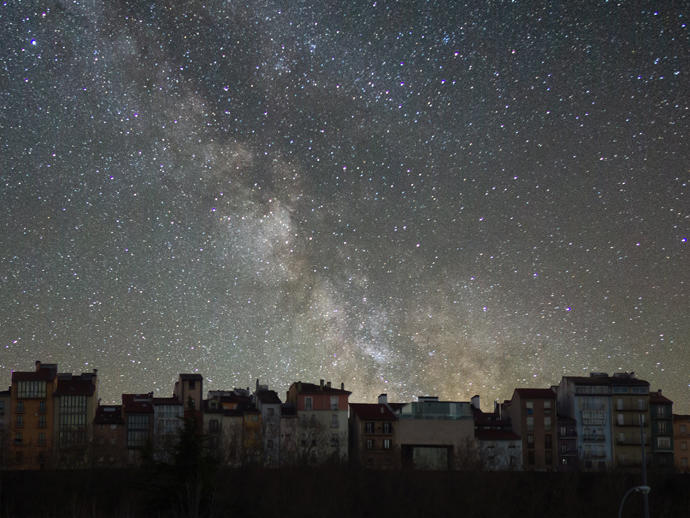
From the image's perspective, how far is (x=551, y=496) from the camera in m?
93.4

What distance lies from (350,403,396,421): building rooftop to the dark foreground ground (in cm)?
1526

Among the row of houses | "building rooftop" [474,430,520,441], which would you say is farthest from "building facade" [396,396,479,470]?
"building rooftop" [474,430,520,441]

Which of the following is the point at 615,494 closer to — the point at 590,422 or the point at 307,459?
the point at 590,422

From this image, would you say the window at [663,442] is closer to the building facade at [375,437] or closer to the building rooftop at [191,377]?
the building facade at [375,437]

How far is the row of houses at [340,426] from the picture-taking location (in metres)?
104

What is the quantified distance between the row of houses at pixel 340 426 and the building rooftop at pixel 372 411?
0.47 ft

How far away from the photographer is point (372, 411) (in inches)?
4441

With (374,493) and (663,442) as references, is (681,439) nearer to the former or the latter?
(663,442)

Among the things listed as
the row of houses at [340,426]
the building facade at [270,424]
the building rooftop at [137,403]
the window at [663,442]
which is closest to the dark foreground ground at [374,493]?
the row of houses at [340,426]

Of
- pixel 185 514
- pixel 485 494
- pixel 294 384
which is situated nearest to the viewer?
pixel 185 514

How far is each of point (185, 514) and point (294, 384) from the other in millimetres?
48332

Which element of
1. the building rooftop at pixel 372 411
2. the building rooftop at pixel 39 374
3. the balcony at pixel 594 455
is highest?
the building rooftop at pixel 39 374

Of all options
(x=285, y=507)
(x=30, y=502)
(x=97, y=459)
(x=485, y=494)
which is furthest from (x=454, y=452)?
(x=30, y=502)

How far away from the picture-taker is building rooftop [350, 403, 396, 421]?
110 metres
